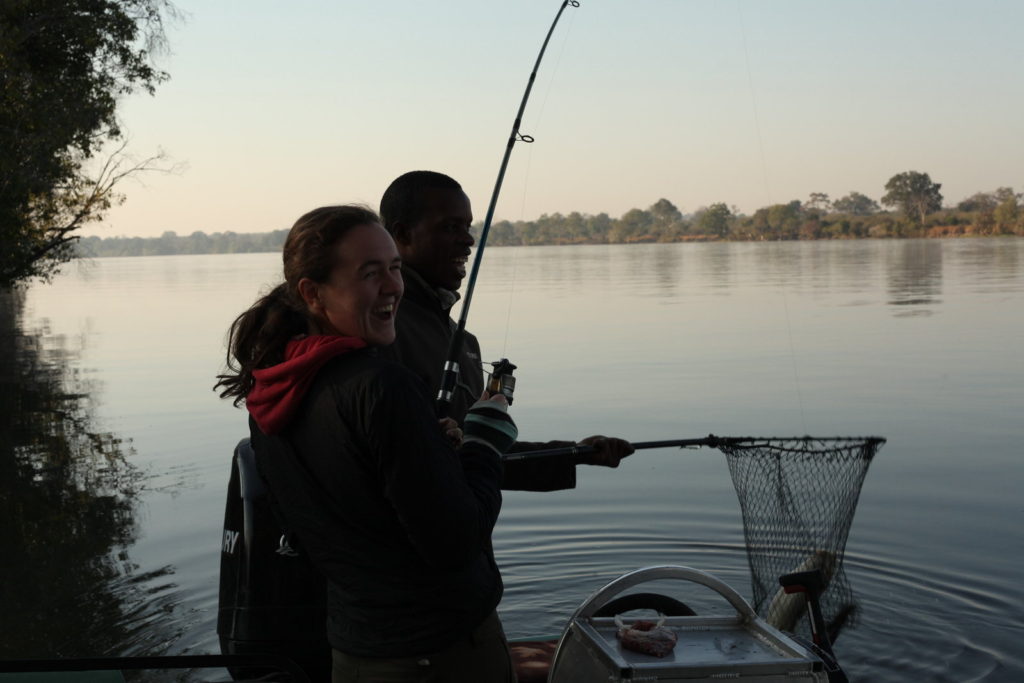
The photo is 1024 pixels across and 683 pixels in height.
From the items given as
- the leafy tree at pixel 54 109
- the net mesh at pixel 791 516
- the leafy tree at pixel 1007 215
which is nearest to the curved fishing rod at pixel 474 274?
the net mesh at pixel 791 516

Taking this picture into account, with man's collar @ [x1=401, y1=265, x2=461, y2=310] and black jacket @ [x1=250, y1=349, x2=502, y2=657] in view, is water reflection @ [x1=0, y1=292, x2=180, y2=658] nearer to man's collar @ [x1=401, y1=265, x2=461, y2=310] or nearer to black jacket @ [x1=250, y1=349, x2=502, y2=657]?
Answer: man's collar @ [x1=401, y1=265, x2=461, y2=310]

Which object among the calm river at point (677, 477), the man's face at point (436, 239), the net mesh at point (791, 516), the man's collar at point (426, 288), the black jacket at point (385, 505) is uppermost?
the man's face at point (436, 239)

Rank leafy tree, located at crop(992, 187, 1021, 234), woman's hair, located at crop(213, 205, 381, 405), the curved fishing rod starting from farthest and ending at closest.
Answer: leafy tree, located at crop(992, 187, 1021, 234)
the curved fishing rod
woman's hair, located at crop(213, 205, 381, 405)

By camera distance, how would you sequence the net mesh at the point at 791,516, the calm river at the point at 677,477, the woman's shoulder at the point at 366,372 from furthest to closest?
the calm river at the point at 677,477 → the net mesh at the point at 791,516 → the woman's shoulder at the point at 366,372

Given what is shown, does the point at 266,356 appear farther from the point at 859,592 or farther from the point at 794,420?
the point at 794,420

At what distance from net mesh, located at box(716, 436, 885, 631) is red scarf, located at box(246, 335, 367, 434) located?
8.97ft

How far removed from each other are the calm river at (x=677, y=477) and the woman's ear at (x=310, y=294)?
0.36 metres

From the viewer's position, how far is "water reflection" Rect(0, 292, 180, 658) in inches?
A: 254

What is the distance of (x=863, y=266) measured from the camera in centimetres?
5519

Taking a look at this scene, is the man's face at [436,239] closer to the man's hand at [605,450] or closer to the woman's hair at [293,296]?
the man's hand at [605,450]

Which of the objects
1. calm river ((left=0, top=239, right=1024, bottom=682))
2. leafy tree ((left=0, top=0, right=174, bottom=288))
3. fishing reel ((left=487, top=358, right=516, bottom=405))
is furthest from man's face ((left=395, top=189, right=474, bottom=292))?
leafy tree ((left=0, top=0, right=174, bottom=288))

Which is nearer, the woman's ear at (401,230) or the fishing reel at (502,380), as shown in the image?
the fishing reel at (502,380)

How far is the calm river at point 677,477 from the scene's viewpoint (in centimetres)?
658

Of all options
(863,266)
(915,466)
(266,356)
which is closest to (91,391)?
(915,466)
